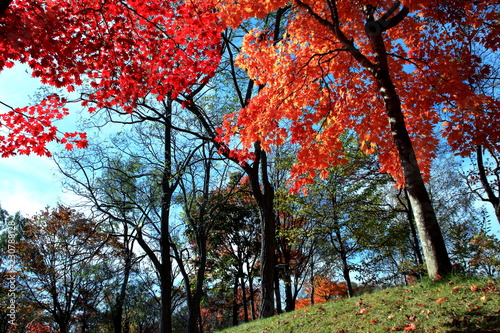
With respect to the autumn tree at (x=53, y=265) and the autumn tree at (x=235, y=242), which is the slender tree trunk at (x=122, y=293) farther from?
the autumn tree at (x=235, y=242)

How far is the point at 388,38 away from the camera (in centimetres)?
748

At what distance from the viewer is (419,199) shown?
4773 millimetres

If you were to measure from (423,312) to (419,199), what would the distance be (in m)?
1.80

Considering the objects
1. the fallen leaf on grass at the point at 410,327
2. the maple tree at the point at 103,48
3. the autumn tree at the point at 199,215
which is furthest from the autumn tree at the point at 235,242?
the fallen leaf on grass at the point at 410,327

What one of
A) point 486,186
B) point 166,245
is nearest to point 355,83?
point 486,186

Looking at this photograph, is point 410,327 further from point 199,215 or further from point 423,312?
point 199,215

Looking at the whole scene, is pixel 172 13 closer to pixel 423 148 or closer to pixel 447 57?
pixel 447 57

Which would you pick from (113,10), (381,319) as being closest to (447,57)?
(381,319)

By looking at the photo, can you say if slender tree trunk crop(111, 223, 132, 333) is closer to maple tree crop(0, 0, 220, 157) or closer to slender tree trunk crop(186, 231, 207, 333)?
slender tree trunk crop(186, 231, 207, 333)

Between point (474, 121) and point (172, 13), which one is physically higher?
point (172, 13)

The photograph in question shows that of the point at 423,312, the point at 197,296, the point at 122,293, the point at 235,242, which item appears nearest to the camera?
the point at 423,312

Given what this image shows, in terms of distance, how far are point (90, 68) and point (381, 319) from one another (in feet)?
26.9

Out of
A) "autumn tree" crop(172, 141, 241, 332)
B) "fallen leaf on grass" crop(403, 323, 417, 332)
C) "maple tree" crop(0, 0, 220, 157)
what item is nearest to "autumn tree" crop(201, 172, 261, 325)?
"autumn tree" crop(172, 141, 241, 332)

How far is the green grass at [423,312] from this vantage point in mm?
3191
